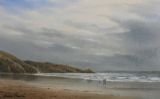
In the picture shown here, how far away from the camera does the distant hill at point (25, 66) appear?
118m

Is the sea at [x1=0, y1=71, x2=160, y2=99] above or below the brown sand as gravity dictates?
above

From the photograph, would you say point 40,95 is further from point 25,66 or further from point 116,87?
point 25,66

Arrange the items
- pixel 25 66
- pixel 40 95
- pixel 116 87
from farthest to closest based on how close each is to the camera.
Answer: pixel 25 66 → pixel 116 87 → pixel 40 95

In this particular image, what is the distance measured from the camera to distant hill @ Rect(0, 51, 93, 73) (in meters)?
118

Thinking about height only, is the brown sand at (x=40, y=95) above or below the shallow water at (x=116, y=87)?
below

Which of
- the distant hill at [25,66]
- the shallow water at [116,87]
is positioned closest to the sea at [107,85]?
the shallow water at [116,87]

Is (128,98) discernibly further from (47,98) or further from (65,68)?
(65,68)

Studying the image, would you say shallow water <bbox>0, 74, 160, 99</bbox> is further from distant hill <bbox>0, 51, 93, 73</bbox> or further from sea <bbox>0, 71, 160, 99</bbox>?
distant hill <bbox>0, 51, 93, 73</bbox>

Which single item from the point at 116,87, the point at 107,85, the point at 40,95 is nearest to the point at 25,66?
the point at 107,85

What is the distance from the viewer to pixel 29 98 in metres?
25.9

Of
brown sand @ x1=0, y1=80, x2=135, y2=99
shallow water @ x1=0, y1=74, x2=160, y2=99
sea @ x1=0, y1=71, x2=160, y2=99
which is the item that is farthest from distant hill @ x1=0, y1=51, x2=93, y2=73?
brown sand @ x1=0, y1=80, x2=135, y2=99

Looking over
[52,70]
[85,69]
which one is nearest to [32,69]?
[52,70]

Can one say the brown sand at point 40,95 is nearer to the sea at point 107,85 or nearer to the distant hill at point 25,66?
the sea at point 107,85

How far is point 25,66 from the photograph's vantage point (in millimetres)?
128250
